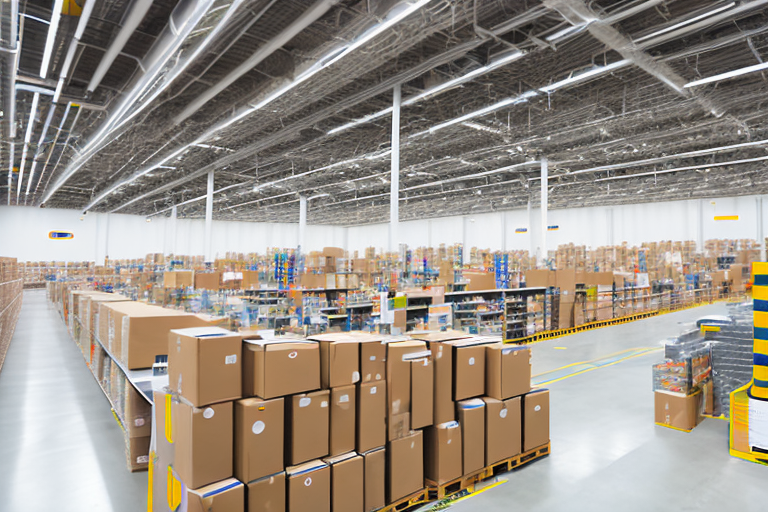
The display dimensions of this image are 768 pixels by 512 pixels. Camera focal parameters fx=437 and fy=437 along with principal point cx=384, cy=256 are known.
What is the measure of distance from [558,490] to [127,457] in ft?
11.2

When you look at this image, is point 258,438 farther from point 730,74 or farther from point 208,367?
point 730,74

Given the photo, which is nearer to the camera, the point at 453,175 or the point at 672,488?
the point at 672,488

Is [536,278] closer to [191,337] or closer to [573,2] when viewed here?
[573,2]

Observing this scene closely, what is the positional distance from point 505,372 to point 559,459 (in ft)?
3.14

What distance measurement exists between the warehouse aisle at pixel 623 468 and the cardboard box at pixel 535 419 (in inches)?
6.4

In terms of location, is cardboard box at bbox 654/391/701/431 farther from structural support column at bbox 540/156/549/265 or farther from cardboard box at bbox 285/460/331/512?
structural support column at bbox 540/156/549/265

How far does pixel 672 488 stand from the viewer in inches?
129

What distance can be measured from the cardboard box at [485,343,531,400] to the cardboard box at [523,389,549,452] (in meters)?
0.11

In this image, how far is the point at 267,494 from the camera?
2.44 metres

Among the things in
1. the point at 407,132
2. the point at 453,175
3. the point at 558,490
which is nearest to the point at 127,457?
the point at 558,490

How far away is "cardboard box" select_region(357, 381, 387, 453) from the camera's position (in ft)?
9.28

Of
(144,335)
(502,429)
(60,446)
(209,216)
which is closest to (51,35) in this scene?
(144,335)

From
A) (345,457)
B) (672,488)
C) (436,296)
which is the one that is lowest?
(672,488)

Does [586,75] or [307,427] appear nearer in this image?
[307,427]
